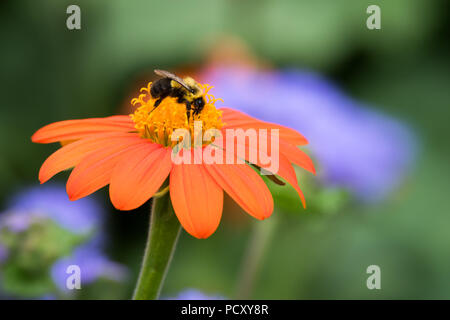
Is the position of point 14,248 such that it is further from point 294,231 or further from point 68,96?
point 68,96

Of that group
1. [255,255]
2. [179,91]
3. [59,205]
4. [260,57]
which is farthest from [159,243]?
[260,57]

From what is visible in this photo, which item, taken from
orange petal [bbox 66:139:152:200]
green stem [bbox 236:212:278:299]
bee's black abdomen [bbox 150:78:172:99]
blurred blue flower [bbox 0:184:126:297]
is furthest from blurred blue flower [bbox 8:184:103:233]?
orange petal [bbox 66:139:152:200]

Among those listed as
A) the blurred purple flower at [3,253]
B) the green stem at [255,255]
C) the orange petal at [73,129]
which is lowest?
the green stem at [255,255]

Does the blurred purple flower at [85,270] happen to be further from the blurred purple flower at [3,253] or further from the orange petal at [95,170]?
the orange petal at [95,170]

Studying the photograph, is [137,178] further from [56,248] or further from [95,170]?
[56,248]

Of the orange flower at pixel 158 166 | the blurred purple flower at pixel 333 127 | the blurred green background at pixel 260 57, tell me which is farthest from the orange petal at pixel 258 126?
the blurred green background at pixel 260 57

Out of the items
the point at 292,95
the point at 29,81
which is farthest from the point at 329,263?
the point at 29,81
